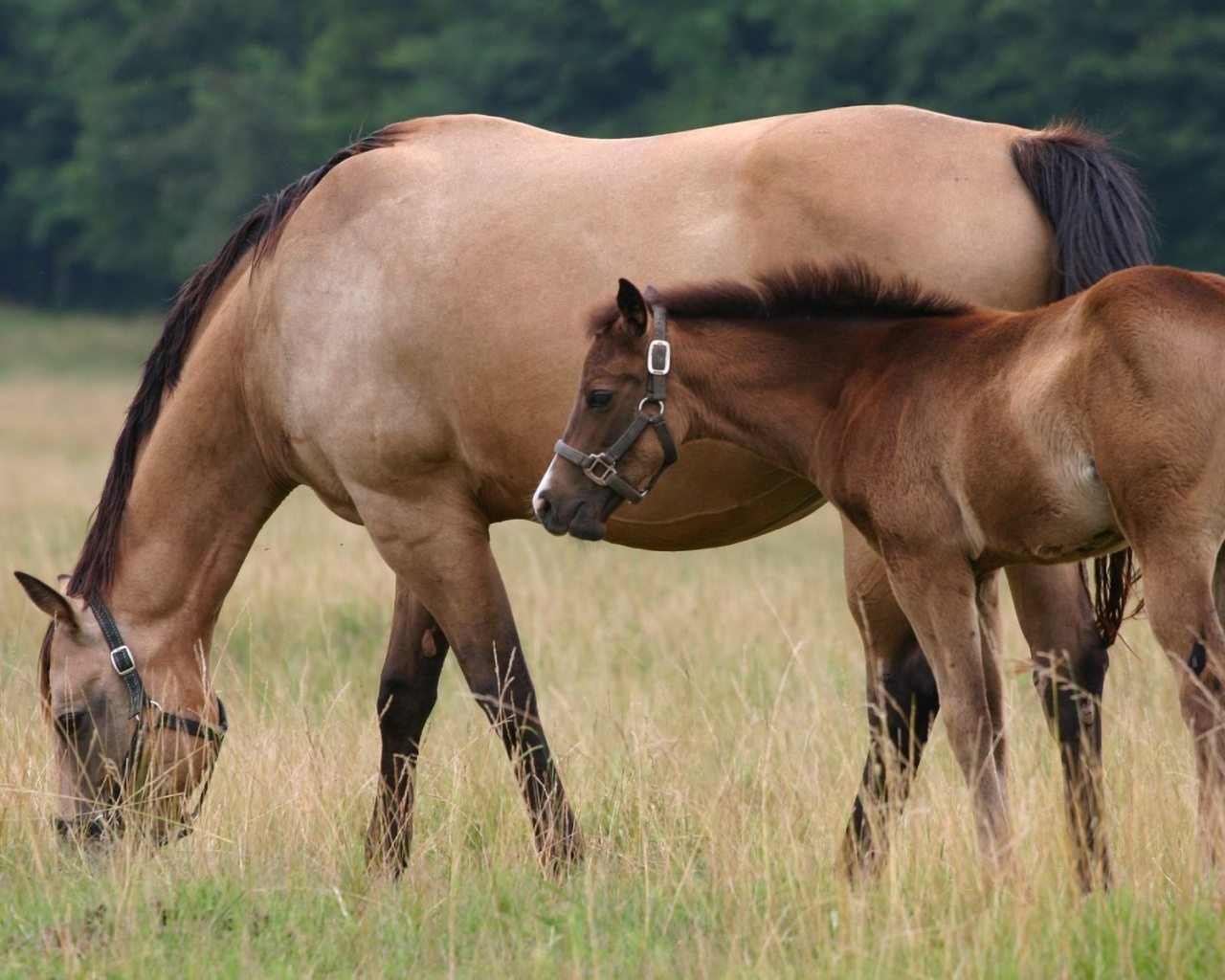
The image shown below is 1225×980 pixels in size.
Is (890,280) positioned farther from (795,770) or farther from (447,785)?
(447,785)

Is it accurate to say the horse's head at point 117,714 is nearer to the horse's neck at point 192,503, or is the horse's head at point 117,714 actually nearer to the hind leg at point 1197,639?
the horse's neck at point 192,503

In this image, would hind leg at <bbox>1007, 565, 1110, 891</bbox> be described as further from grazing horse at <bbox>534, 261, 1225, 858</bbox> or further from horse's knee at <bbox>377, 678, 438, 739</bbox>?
horse's knee at <bbox>377, 678, 438, 739</bbox>

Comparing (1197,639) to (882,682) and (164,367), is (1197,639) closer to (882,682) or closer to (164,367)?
(882,682)

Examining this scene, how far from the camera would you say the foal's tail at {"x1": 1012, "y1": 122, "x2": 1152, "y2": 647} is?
14.4 feet

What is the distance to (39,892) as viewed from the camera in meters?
4.30

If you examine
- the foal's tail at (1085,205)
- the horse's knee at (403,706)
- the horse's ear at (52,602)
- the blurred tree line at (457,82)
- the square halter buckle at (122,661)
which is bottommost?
the horse's knee at (403,706)

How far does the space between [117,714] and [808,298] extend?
8.90 feet

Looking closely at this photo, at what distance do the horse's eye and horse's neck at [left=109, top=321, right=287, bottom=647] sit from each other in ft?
1.17

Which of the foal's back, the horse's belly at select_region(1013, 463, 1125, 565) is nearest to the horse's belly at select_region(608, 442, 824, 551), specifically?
the horse's belly at select_region(1013, 463, 1125, 565)

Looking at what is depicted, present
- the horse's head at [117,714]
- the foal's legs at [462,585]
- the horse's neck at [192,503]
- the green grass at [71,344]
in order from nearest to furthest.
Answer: the foal's legs at [462,585] < the horse's head at [117,714] < the horse's neck at [192,503] < the green grass at [71,344]

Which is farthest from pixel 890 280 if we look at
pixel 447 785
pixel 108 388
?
pixel 108 388

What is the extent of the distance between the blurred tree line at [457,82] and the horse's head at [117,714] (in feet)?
82.2

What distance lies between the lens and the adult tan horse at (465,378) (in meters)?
4.52

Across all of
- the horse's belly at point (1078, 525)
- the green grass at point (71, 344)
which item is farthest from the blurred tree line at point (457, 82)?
the horse's belly at point (1078, 525)
